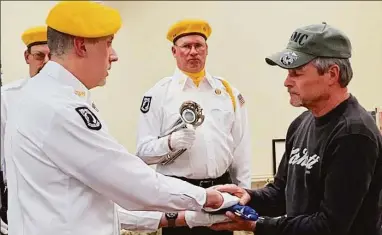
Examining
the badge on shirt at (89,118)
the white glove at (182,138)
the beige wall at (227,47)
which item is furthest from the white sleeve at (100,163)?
the beige wall at (227,47)

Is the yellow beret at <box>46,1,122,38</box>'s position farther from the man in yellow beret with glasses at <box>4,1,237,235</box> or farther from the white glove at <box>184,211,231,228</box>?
the white glove at <box>184,211,231,228</box>

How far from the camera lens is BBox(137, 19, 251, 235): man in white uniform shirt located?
101 inches

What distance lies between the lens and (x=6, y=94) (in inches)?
109

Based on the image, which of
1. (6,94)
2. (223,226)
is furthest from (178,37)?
(223,226)

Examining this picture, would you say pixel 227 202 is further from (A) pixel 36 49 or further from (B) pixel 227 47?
(B) pixel 227 47

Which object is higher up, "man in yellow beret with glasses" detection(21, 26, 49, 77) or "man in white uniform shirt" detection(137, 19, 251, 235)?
"man in yellow beret with glasses" detection(21, 26, 49, 77)

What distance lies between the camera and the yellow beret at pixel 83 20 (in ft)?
4.73

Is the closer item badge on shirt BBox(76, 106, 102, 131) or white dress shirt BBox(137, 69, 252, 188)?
badge on shirt BBox(76, 106, 102, 131)

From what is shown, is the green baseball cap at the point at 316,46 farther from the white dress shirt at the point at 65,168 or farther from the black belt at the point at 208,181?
the black belt at the point at 208,181

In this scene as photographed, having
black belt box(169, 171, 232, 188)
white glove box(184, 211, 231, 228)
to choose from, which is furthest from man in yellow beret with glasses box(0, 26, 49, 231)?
white glove box(184, 211, 231, 228)

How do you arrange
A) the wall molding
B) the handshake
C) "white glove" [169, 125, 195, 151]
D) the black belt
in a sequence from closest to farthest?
the handshake, "white glove" [169, 125, 195, 151], the black belt, the wall molding

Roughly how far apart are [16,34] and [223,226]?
1.87 m

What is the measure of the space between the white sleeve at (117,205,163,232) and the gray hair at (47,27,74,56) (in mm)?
501

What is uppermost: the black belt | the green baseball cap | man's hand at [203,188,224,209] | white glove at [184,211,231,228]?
the green baseball cap
